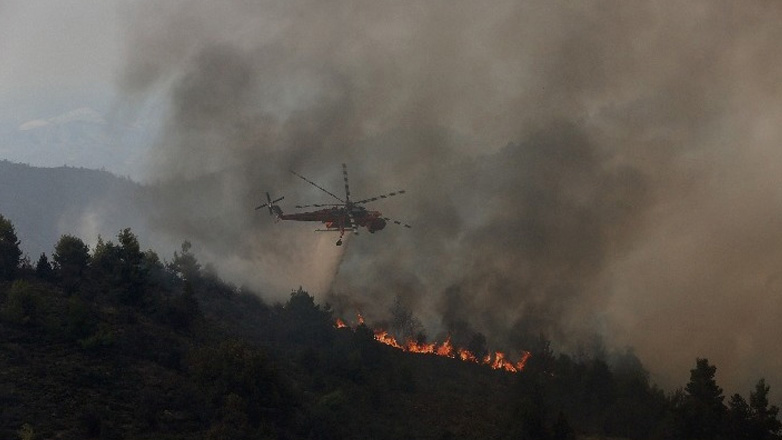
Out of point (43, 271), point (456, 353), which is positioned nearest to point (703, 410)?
point (456, 353)

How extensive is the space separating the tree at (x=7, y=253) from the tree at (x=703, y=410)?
5417 cm

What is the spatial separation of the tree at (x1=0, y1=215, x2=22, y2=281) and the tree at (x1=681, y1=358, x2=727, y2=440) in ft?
178

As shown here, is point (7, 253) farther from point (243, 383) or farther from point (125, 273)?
point (243, 383)

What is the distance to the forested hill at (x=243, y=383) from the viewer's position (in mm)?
42219

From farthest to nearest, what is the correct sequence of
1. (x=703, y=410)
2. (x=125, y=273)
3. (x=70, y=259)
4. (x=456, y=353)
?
1. (x=456, y=353)
2. (x=70, y=259)
3. (x=125, y=273)
4. (x=703, y=410)

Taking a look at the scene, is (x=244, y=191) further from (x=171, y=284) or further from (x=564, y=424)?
(x=564, y=424)

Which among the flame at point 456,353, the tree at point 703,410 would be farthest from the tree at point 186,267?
the tree at point 703,410

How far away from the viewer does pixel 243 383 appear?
4556 cm

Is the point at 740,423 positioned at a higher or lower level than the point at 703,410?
lower

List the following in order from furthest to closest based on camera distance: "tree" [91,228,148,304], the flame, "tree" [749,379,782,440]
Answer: the flame → "tree" [91,228,148,304] → "tree" [749,379,782,440]

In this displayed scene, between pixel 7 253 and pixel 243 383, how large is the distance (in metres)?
26.8

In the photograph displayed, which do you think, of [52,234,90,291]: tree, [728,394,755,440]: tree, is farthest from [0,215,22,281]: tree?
[728,394,755,440]: tree

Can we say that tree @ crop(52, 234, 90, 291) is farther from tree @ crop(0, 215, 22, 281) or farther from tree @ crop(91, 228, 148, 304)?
tree @ crop(0, 215, 22, 281)

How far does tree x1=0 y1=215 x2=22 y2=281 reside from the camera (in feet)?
187
